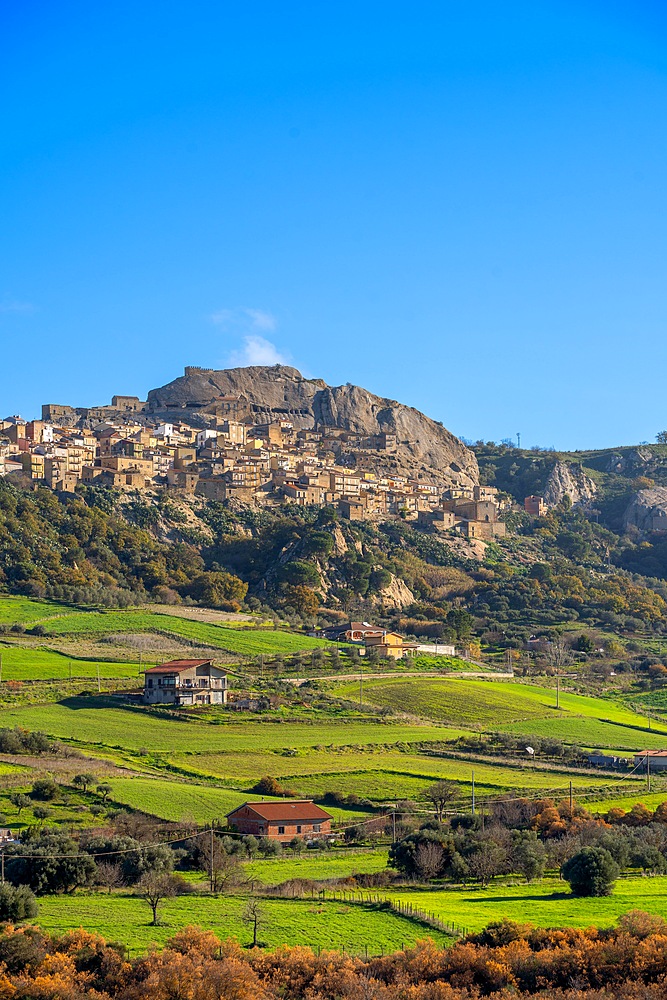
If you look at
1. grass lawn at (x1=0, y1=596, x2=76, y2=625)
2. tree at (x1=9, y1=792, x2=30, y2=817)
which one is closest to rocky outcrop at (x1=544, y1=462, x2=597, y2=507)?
grass lawn at (x1=0, y1=596, x2=76, y2=625)

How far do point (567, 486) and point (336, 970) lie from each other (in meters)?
132

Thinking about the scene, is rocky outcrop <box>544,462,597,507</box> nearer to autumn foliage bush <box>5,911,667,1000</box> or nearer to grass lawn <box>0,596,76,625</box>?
grass lawn <box>0,596,76,625</box>

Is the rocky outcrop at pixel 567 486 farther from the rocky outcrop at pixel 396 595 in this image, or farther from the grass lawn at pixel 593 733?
the grass lawn at pixel 593 733

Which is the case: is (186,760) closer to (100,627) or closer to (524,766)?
(524,766)

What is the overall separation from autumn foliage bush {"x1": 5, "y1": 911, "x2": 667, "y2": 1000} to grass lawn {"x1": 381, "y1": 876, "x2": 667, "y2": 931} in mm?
2890

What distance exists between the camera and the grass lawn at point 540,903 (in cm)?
3075

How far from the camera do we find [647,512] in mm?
142375

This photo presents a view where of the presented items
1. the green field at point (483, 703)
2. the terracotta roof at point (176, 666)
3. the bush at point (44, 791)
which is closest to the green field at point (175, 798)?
the bush at point (44, 791)

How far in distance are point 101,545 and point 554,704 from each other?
127ft

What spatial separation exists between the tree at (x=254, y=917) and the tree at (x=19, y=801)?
13.0 m

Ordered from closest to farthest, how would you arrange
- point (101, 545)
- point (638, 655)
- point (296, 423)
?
point (638, 655) < point (101, 545) < point (296, 423)

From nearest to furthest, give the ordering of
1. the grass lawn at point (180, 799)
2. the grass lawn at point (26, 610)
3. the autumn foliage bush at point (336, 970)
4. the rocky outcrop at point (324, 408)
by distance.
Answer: the autumn foliage bush at point (336, 970)
the grass lawn at point (180, 799)
the grass lawn at point (26, 610)
the rocky outcrop at point (324, 408)

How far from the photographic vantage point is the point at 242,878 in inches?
1394

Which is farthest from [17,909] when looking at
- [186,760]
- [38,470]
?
[38,470]
